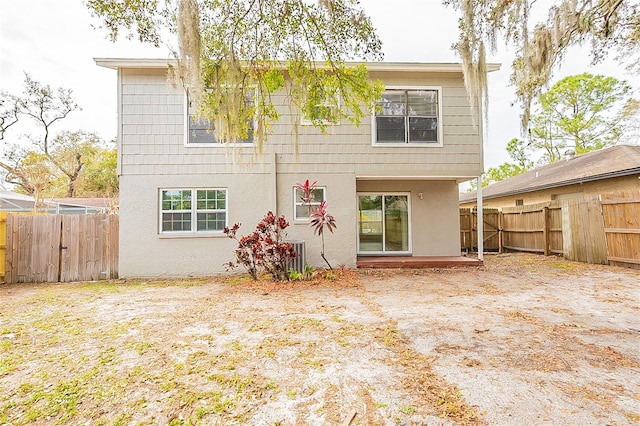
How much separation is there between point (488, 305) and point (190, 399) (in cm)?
436

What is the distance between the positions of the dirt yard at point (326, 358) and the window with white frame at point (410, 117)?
4448 millimetres

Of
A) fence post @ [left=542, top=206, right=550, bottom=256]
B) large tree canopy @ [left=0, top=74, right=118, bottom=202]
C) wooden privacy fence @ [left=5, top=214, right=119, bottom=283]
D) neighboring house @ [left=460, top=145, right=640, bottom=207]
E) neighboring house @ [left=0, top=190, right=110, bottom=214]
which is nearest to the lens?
wooden privacy fence @ [left=5, top=214, right=119, bottom=283]

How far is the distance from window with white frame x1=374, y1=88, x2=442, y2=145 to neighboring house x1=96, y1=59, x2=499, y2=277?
0.03m

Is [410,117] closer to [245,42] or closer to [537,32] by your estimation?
[537,32]

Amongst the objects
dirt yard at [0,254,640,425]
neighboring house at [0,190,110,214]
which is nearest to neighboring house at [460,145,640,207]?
dirt yard at [0,254,640,425]

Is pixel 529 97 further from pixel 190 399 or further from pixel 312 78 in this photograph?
pixel 190 399

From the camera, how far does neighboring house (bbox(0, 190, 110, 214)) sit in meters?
14.8

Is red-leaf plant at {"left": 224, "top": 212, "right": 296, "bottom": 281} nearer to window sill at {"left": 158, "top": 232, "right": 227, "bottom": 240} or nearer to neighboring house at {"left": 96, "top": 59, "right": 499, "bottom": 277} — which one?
window sill at {"left": 158, "top": 232, "right": 227, "bottom": 240}

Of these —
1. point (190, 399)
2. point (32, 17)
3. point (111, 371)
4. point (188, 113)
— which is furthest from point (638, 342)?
point (32, 17)

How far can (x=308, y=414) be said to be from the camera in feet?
7.13

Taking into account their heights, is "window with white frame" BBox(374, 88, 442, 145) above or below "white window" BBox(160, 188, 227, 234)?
above

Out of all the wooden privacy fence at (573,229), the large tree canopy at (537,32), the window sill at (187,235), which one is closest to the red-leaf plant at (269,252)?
the window sill at (187,235)

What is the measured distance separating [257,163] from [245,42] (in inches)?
124

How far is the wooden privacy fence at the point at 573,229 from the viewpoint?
7824mm
